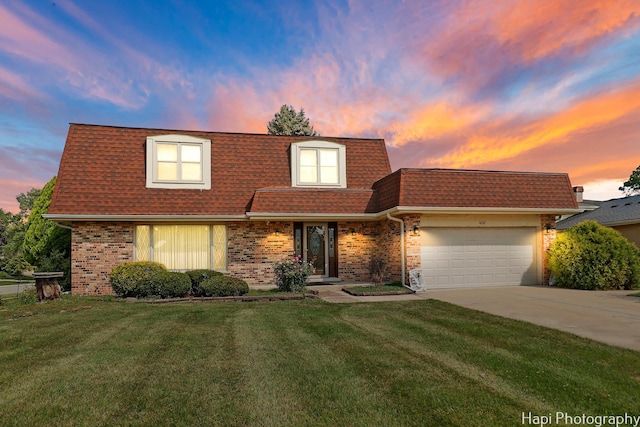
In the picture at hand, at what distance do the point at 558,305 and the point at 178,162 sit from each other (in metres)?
13.3

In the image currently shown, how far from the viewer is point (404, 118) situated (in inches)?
702

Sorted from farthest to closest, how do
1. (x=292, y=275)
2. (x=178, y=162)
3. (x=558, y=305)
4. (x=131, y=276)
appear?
(x=178, y=162) → (x=292, y=275) → (x=131, y=276) → (x=558, y=305)

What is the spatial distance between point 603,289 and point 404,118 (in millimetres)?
10597

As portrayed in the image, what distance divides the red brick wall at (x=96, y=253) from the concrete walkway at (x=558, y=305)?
725 centimetres

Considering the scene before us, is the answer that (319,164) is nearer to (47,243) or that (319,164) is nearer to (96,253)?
(96,253)

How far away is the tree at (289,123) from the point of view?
1425 inches

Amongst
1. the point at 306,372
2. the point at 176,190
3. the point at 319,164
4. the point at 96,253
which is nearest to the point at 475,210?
the point at 319,164

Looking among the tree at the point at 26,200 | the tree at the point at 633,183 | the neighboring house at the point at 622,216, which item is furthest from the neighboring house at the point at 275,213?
the tree at the point at 633,183

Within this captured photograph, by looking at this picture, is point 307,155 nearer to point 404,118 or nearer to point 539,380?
point 404,118

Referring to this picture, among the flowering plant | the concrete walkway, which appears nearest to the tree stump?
the flowering plant

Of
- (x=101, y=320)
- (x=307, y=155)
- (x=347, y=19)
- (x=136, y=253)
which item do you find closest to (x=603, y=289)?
(x=307, y=155)

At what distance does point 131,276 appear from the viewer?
1167 centimetres

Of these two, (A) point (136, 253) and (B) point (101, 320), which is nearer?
(B) point (101, 320)

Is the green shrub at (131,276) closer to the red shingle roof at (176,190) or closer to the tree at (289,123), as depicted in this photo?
the red shingle roof at (176,190)
